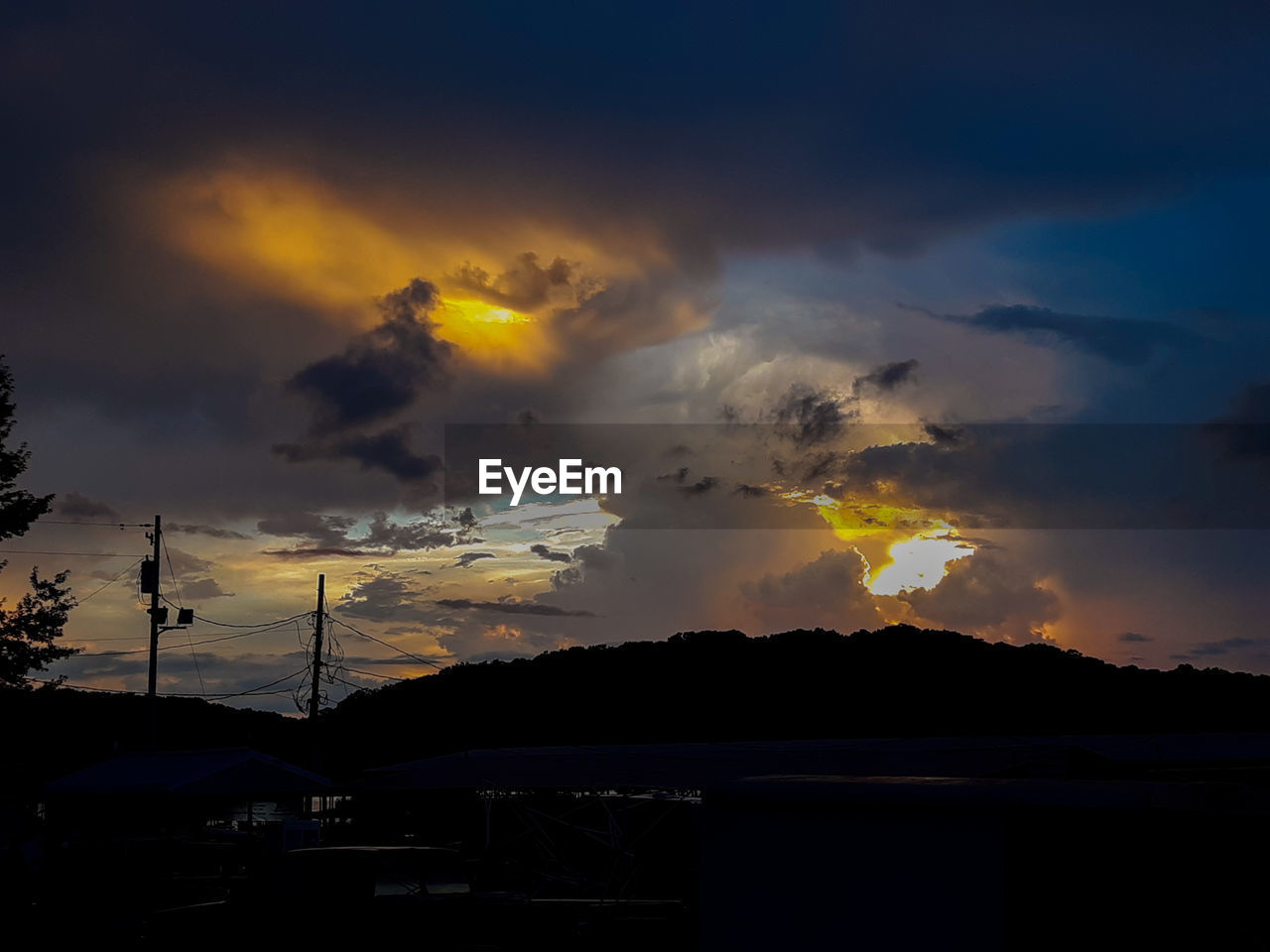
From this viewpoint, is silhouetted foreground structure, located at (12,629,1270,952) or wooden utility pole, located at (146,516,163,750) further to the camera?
wooden utility pole, located at (146,516,163,750)

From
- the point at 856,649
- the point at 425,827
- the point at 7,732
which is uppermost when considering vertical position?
the point at 856,649

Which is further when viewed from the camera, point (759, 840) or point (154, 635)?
point (154, 635)

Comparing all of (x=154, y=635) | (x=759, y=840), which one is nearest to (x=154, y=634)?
(x=154, y=635)

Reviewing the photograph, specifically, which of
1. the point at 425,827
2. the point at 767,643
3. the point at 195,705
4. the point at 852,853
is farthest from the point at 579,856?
the point at 195,705

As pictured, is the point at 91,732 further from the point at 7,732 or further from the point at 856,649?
the point at 856,649

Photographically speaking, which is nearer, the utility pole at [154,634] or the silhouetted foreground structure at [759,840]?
the silhouetted foreground structure at [759,840]

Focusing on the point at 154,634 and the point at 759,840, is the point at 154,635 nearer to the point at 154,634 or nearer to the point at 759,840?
the point at 154,634

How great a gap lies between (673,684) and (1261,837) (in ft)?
212

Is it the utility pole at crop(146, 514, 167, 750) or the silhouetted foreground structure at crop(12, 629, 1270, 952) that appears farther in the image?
the utility pole at crop(146, 514, 167, 750)

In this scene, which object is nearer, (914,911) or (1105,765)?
(914,911)

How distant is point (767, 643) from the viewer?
74.6m

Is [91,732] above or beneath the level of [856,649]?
beneath

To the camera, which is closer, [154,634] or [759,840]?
[759,840]

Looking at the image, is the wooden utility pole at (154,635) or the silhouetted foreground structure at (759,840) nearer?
the silhouetted foreground structure at (759,840)
